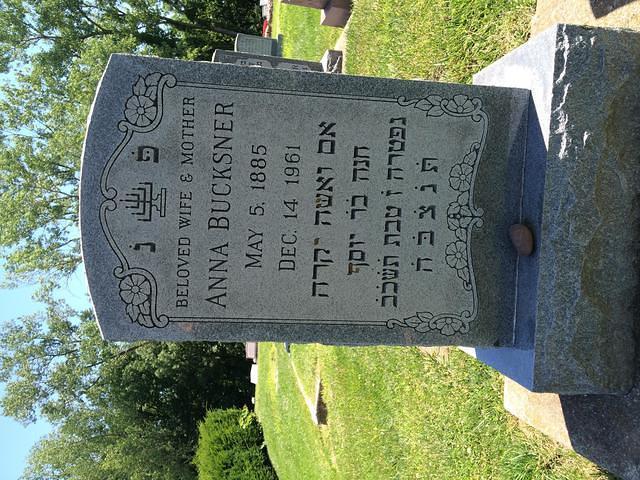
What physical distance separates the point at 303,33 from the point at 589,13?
10884 millimetres

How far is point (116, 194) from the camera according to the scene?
148 inches

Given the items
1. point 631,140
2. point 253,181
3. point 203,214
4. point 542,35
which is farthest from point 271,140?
point 631,140

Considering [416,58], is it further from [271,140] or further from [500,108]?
[271,140]

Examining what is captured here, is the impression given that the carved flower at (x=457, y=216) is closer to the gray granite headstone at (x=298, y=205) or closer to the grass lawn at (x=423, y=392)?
the gray granite headstone at (x=298, y=205)

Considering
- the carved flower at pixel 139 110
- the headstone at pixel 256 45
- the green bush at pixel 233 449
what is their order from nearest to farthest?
the carved flower at pixel 139 110 → the headstone at pixel 256 45 → the green bush at pixel 233 449

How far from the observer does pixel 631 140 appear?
3594mm

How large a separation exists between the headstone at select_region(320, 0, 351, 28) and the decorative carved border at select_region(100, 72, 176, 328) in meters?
7.24

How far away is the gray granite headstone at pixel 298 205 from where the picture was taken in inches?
147

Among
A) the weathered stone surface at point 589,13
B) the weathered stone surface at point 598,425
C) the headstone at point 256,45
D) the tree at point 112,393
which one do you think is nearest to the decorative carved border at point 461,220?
the weathered stone surface at point 598,425

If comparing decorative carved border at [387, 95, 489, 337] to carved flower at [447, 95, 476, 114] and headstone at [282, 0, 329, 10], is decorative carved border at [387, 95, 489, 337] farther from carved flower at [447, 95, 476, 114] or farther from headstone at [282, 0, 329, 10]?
headstone at [282, 0, 329, 10]

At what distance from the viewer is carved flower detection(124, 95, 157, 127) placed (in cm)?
370

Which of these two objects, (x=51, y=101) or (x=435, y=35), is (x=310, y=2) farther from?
(x=51, y=101)

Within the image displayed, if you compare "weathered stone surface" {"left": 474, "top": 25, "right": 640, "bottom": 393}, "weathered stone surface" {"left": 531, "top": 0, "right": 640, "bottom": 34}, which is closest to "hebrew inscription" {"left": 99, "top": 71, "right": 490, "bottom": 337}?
"weathered stone surface" {"left": 474, "top": 25, "right": 640, "bottom": 393}

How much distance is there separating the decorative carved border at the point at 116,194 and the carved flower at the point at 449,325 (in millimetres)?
1713
